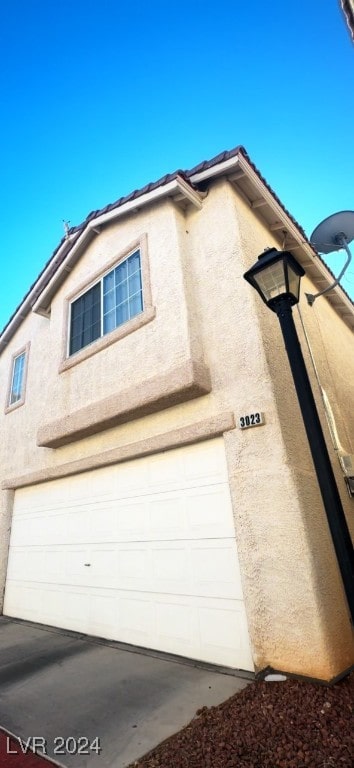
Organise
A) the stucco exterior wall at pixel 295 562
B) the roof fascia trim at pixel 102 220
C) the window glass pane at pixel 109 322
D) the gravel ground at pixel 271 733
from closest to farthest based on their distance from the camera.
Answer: the gravel ground at pixel 271 733, the stucco exterior wall at pixel 295 562, the roof fascia trim at pixel 102 220, the window glass pane at pixel 109 322

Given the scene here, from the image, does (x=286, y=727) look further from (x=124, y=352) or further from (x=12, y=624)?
(x=12, y=624)

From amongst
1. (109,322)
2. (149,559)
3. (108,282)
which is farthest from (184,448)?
(108,282)

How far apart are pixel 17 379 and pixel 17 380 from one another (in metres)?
0.04

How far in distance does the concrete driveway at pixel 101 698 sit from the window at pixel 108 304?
5007mm

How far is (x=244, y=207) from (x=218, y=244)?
115 centimetres

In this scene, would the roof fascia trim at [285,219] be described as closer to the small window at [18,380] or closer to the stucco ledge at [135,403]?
the stucco ledge at [135,403]

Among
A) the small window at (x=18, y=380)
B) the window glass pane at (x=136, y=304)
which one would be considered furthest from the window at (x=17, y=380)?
the window glass pane at (x=136, y=304)

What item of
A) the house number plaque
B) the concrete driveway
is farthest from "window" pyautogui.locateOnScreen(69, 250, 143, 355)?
the concrete driveway

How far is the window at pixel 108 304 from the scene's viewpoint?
6586 mm

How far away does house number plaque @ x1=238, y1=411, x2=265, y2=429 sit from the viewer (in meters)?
4.38

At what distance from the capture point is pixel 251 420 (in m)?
4.45

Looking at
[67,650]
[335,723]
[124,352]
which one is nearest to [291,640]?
[335,723]

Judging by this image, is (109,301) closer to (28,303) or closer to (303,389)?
(28,303)

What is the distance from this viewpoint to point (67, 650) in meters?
5.18
